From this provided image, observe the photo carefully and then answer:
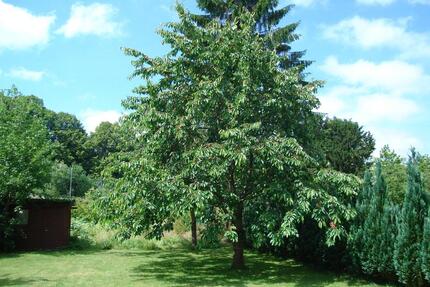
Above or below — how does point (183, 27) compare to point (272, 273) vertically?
above

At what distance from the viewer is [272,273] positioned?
14656 mm

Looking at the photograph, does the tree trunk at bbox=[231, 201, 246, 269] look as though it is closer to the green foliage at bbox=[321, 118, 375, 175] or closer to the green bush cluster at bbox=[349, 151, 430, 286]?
the green bush cluster at bbox=[349, 151, 430, 286]

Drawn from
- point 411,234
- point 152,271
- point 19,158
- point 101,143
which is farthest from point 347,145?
point 101,143

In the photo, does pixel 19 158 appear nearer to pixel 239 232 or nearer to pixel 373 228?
pixel 239 232

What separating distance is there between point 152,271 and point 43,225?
33.8 feet

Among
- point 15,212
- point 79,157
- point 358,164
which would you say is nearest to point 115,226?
point 15,212

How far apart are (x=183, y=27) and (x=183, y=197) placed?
579cm

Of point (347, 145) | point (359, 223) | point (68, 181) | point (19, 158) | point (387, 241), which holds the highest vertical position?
point (347, 145)

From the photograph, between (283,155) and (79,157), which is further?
(79,157)

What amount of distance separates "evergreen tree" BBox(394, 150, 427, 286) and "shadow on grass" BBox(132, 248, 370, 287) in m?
1.79

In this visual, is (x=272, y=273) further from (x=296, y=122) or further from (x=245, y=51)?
(x=245, y=51)

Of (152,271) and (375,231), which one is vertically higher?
(375,231)

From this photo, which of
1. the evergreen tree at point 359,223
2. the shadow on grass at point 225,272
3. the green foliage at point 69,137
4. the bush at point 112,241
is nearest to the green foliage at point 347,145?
the bush at point 112,241

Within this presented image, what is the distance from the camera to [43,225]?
76.1ft
